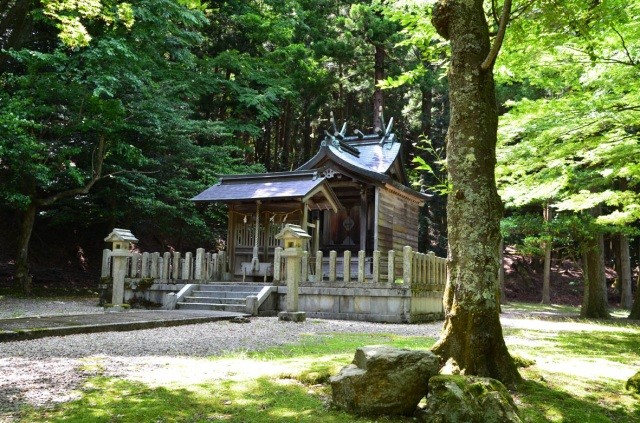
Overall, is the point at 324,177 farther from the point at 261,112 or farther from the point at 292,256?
the point at 261,112

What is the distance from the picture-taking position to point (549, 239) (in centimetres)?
1620

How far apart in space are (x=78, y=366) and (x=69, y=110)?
13.8 metres

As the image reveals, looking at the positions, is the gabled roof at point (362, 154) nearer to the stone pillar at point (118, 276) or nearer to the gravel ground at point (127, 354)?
the stone pillar at point (118, 276)

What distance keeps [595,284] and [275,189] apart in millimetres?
10823

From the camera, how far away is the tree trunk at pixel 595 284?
16281 mm

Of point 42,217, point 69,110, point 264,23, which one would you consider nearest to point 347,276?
point 69,110

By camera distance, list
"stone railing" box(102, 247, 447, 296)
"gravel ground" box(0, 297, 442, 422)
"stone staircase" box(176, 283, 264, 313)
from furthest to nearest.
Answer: "stone staircase" box(176, 283, 264, 313)
"stone railing" box(102, 247, 447, 296)
"gravel ground" box(0, 297, 442, 422)

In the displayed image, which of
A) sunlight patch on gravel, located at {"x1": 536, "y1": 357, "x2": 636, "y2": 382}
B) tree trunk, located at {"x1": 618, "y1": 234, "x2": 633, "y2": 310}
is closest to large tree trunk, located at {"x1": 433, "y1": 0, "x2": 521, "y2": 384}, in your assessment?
sunlight patch on gravel, located at {"x1": 536, "y1": 357, "x2": 636, "y2": 382}

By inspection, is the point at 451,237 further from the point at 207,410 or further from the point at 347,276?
the point at 347,276

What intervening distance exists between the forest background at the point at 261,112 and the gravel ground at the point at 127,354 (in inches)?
139

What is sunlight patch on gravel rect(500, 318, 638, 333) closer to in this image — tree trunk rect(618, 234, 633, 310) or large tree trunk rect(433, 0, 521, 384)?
large tree trunk rect(433, 0, 521, 384)

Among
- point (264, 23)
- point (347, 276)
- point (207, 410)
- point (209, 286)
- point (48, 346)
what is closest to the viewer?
point (207, 410)

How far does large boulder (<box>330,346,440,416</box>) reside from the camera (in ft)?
13.2

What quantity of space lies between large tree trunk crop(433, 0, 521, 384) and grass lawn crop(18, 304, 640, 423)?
53 centimetres
